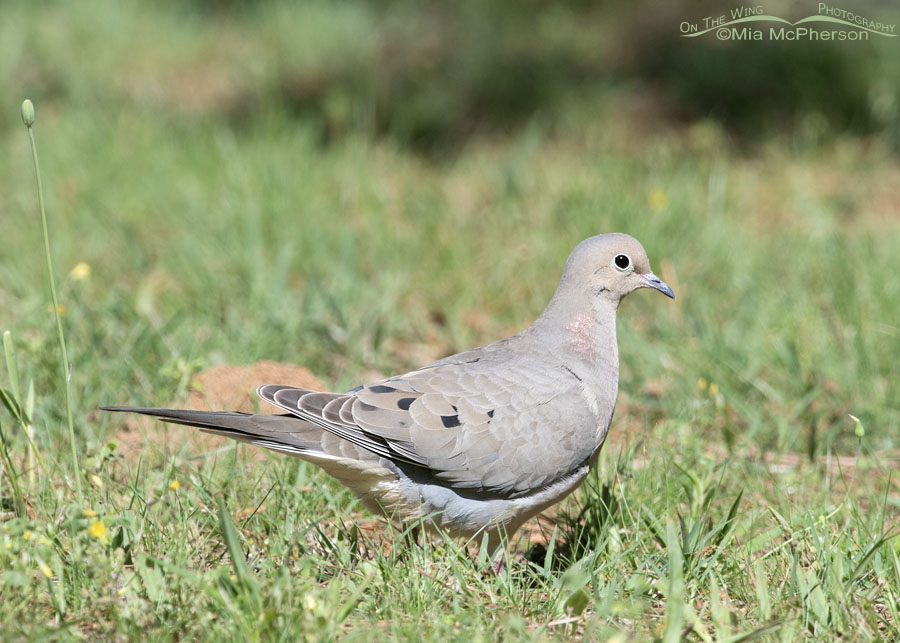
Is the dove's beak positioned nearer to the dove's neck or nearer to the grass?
the dove's neck

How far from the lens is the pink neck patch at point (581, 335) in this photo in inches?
138

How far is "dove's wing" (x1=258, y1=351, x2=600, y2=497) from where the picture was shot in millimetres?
3107

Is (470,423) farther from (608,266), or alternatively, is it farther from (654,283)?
(654,283)

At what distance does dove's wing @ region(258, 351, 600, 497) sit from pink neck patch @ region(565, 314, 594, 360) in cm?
23

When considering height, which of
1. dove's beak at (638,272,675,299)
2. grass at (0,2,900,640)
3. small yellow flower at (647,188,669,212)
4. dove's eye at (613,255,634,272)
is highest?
dove's eye at (613,255,634,272)

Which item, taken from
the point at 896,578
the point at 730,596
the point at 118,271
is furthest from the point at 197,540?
the point at 118,271

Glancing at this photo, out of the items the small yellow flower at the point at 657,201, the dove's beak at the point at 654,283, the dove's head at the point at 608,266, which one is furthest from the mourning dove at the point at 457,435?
the small yellow flower at the point at 657,201

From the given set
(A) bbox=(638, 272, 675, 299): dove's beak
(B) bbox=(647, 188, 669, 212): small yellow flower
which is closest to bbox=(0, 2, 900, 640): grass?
(B) bbox=(647, 188, 669, 212): small yellow flower

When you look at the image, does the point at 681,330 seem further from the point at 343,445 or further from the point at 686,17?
the point at 686,17

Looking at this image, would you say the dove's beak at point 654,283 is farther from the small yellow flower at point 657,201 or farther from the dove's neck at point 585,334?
the small yellow flower at point 657,201

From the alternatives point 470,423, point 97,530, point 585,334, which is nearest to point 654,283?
point 585,334

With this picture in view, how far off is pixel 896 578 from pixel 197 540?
208 centimetres

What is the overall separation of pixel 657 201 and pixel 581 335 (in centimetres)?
255

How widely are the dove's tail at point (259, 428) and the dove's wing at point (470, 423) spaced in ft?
0.20
